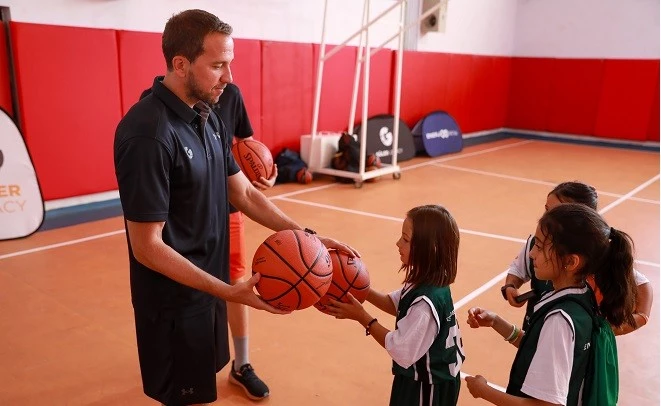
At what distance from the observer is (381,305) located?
7.63 feet

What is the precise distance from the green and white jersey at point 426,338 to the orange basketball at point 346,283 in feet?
0.94

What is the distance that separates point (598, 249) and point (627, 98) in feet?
39.7

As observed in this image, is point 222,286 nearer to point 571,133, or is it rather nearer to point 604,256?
point 604,256

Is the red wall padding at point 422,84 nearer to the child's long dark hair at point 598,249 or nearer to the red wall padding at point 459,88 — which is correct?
the red wall padding at point 459,88

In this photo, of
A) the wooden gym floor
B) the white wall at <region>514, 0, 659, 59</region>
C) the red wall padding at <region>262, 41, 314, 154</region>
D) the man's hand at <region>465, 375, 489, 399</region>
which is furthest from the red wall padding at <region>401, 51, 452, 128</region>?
the man's hand at <region>465, 375, 489, 399</region>

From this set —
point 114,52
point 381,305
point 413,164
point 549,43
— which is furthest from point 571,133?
point 381,305

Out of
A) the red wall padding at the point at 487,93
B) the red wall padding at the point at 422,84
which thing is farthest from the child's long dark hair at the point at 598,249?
the red wall padding at the point at 487,93

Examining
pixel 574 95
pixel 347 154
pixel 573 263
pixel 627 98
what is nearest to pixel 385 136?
pixel 347 154

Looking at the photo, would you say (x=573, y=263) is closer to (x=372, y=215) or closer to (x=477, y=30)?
(x=372, y=215)

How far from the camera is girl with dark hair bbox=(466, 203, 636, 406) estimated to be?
5.61 ft

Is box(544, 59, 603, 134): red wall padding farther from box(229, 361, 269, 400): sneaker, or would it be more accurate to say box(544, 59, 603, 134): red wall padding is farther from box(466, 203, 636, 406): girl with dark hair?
box(466, 203, 636, 406): girl with dark hair

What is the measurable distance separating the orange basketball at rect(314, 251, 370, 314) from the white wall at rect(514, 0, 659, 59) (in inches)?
483

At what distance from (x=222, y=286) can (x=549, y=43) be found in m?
13.3

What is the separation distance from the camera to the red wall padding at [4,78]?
5387 millimetres
